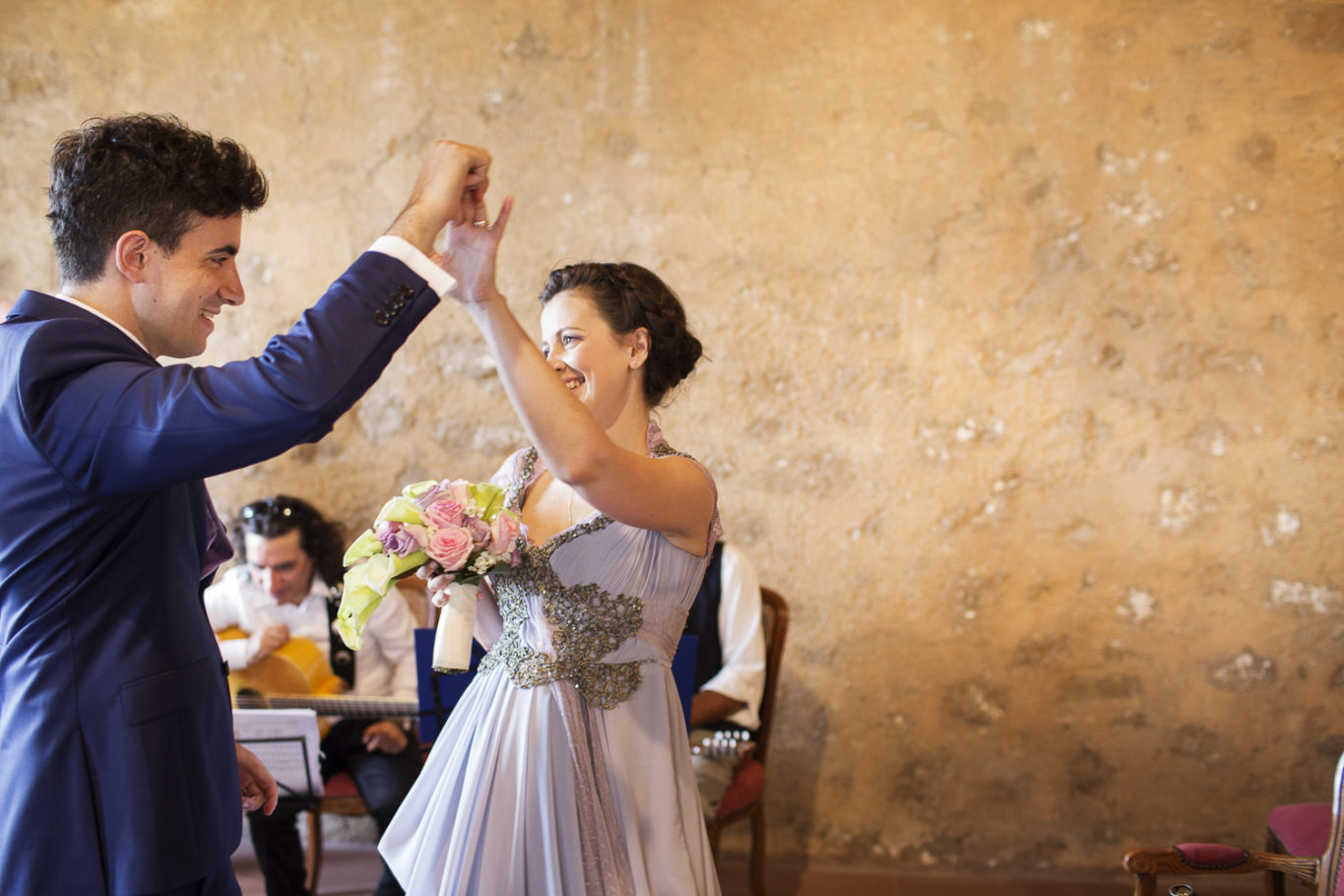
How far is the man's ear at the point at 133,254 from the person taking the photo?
157 centimetres

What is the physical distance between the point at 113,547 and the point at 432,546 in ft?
1.82

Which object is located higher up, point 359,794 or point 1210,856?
point 1210,856

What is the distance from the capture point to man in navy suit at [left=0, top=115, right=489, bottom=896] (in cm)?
137

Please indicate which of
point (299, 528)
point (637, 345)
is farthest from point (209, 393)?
point (299, 528)

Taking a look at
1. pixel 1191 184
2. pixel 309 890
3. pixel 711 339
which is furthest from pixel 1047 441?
pixel 309 890

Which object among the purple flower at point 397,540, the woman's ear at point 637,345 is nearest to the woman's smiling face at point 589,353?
A: the woman's ear at point 637,345

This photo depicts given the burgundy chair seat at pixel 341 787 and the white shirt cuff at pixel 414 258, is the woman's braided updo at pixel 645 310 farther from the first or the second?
the burgundy chair seat at pixel 341 787

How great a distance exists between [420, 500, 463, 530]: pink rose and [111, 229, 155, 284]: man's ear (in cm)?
63

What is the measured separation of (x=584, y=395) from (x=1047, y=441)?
2.35m

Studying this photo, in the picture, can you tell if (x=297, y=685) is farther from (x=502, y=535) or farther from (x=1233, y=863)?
(x=1233, y=863)

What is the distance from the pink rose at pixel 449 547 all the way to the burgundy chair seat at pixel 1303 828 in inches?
104

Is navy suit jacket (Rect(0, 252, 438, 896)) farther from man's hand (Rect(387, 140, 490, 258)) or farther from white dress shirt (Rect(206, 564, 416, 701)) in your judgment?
white dress shirt (Rect(206, 564, 416, 701))

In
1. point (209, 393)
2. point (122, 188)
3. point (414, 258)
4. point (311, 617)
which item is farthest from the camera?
Answer: point (311, 617)

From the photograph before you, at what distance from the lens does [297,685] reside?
3770 millimetres
